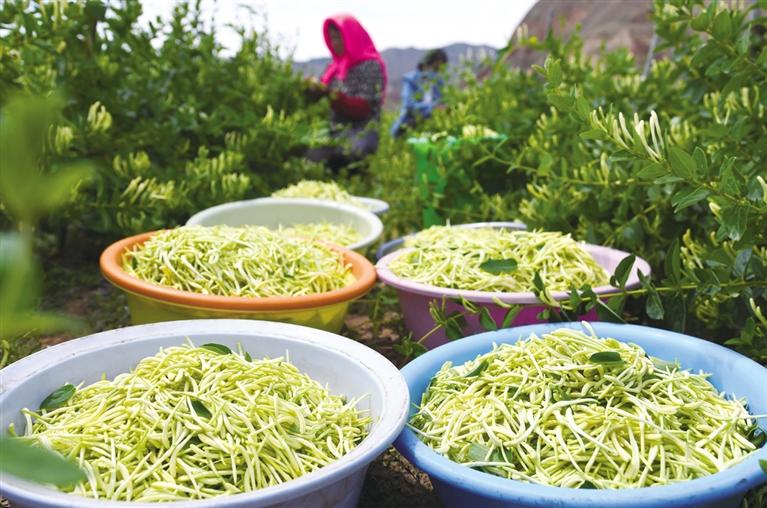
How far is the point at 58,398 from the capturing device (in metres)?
1.42

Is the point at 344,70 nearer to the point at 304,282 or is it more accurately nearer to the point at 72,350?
the point at 304,282

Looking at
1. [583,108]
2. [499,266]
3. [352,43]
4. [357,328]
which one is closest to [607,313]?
[499,266]

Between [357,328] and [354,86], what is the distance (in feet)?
10.3

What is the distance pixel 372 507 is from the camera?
160cm

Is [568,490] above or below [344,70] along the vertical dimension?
below

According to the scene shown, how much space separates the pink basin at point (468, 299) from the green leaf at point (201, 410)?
88cm

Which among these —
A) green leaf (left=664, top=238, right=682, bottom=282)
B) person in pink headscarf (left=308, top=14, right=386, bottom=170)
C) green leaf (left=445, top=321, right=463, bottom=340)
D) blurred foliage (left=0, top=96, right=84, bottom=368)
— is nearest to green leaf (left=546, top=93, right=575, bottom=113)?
green leaf (left=664, top=238, right=682, bottom=282)

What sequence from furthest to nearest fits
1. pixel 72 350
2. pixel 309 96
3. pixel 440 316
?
pixel 309 96, pixel 440 316, pixel 72 350

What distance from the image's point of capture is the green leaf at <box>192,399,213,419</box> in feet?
4.22

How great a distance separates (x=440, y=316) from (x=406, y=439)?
2.27 ft

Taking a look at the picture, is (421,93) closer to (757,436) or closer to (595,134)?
(595,134)

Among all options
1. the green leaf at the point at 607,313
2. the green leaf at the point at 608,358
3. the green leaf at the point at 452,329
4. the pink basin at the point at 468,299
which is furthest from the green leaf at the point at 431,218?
the green leaf at the point at 608,358

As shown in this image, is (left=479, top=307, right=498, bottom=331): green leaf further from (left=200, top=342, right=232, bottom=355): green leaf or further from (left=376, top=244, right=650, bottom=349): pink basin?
(left=200, top=342, right=232, bottom=355): green leaf

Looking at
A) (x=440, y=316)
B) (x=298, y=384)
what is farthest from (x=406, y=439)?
(x=440, y=316)
